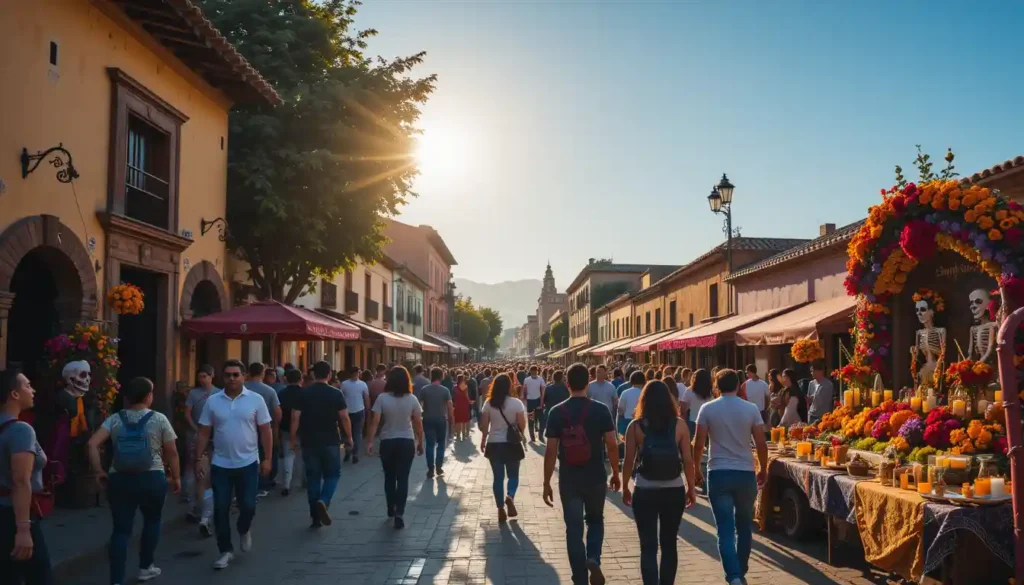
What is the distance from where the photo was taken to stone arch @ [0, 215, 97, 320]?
9.20 m

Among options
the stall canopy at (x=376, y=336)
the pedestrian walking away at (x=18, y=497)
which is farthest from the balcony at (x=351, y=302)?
the pedestrian walking away at (x=18, y=497)

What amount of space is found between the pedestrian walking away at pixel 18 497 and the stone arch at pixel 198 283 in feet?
30.4

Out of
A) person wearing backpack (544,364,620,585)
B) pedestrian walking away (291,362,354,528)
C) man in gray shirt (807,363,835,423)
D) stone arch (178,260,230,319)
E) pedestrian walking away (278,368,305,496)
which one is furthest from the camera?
stone arch (178,260,230,319)

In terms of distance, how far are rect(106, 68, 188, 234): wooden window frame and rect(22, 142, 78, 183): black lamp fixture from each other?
1.13 meters

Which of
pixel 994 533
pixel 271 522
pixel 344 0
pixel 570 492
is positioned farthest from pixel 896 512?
pixel 344 0

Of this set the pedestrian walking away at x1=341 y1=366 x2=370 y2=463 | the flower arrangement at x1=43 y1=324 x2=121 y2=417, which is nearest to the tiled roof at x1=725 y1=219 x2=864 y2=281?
the pedestrian walking away at x1=341 y1=366 x2=370 y2=463

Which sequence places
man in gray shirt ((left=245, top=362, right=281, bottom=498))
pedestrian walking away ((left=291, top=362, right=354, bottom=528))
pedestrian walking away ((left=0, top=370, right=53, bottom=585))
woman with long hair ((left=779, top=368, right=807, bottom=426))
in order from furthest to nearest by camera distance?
woman with long hair ((left=779, top=368, right=807, bottom=426)) < man in gray shirt ((left=245, top=362, right=281, bottom=498)) < pedestrian walking away ((left=291, top=362, right=354, bottom=528)) < pedestrian walking away ((left=0, top=370, right=53, bottom=585))

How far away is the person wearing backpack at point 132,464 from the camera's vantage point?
643cm

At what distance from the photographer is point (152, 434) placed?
259 inches

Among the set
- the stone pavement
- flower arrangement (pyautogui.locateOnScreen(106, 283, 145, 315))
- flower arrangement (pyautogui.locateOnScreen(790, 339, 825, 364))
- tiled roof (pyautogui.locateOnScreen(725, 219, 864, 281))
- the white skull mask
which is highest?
tiled roof (pyautogui.locateOnScreen(725, 219, 864, 281))

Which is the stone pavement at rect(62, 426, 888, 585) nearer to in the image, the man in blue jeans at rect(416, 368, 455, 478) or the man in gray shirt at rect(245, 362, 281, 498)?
the man in gray shirt at rect(245, 362, 281, 498)

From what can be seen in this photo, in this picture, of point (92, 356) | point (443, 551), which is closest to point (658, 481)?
point (443, 551)

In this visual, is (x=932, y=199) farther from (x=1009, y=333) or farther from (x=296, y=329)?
(x=296, y=329)

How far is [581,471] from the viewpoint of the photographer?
6406mm
